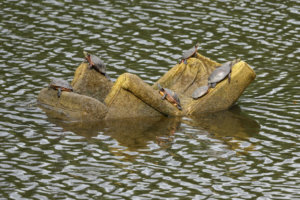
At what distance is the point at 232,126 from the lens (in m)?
18.6

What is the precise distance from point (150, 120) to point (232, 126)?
1.97 meters

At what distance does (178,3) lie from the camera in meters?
28.3

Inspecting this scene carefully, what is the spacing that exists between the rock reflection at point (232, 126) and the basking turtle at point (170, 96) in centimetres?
55

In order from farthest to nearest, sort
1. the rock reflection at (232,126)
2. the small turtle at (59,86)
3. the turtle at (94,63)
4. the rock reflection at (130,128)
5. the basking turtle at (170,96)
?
the turtle at (94,63) → the basking turtle at (170,96) → the small turtle at (59,86) → the rock reflection at (130,128) → the rock reflection at (232,126)

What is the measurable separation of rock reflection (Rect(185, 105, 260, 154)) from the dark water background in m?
0.02

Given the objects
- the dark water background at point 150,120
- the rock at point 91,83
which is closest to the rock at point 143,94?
the rock at point 91,83

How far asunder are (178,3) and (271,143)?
1196 centimetres

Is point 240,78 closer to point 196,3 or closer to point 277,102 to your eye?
point 277,102

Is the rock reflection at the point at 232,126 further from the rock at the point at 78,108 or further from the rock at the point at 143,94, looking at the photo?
the rock at the point at 78,108

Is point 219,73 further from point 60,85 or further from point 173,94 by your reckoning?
point 60,85

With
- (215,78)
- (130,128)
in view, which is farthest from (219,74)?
(130,128)

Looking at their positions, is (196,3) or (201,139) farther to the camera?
(196,3)

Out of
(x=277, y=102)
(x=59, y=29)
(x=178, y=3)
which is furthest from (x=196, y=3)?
(x=277, y=102)

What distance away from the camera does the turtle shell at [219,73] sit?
19344mm
